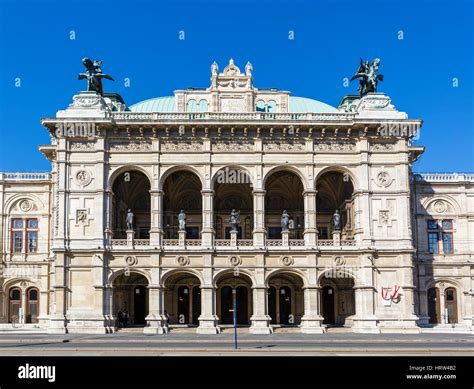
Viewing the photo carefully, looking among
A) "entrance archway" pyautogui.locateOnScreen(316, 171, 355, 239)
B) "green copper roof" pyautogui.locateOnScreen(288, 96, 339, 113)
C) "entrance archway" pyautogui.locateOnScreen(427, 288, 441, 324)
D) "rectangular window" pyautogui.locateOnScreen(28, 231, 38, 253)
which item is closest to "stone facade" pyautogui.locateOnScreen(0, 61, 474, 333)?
"entrance archway" pyautogui.locateOnScreen(316, 171, 355, 239)

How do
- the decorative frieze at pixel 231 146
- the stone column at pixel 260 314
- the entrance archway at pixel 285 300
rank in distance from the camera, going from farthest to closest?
the entrance archway at pixel 285 300, the decorative frieze at pixel 231 146, the stone column at pixel 260 314

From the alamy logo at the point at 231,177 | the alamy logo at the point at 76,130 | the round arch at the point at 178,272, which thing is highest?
the alamy logo at the point at 76,130

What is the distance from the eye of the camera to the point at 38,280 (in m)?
54.2

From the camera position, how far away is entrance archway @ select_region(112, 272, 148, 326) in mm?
49281

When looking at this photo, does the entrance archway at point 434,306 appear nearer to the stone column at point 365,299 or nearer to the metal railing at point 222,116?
the stone column at point 365,299

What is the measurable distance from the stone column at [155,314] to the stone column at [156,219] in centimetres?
324

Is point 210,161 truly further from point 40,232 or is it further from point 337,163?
point 40,232

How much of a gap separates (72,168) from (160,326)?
1290cm

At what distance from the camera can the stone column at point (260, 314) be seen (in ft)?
145

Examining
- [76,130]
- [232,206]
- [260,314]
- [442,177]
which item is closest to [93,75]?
[76,130]

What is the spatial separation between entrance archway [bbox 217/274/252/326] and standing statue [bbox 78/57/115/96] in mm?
17795

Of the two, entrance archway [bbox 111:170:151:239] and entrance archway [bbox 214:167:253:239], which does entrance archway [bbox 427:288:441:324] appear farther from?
entrance archway [bbox 111:170:151:239]

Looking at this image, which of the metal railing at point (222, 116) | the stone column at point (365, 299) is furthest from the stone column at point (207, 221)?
the stone column at point (365, 299)
